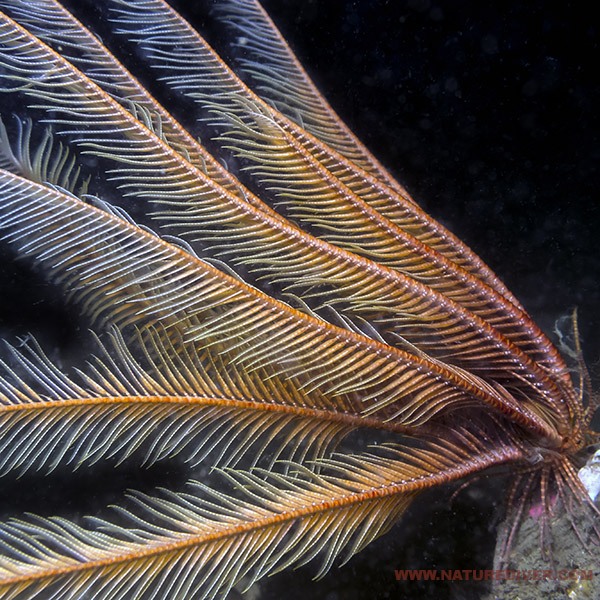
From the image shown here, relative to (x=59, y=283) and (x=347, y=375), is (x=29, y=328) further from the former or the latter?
(x=347, y=375)

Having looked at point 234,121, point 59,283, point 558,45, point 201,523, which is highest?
point 558,45

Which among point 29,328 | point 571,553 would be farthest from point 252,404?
point 29,328

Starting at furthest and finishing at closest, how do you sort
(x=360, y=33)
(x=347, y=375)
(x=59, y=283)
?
(x=360, y=33)
(x=59, y=283)
(x=347, y=375)

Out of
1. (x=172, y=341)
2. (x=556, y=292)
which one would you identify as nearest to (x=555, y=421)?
(x=556, y=292)

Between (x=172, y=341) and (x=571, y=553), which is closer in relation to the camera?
(x=571, y=553)

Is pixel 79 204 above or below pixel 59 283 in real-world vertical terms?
above

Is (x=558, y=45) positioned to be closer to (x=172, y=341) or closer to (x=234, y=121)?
(x=234, y=121)

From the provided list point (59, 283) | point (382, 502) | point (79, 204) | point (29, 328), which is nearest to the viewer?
point (79, 204)
